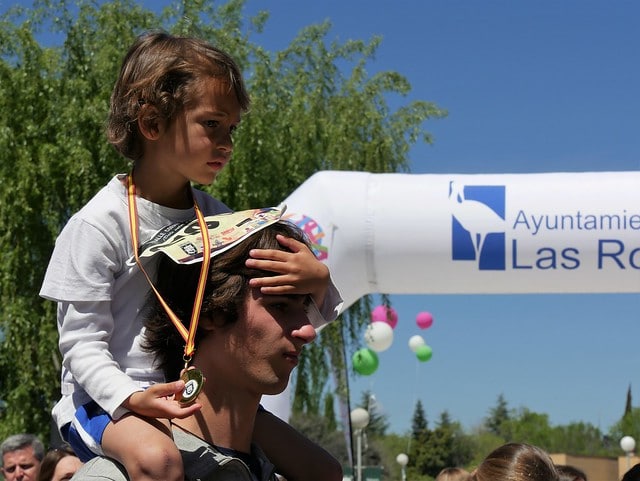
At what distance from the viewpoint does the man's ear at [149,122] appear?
2.21 metres

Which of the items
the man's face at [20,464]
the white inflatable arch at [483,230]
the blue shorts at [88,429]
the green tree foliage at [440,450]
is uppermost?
the white inflatable arch at [483,230]

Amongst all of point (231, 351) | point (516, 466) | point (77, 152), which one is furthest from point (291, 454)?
point (77, 152)

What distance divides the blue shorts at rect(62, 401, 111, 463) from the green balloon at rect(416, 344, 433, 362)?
57.3ft

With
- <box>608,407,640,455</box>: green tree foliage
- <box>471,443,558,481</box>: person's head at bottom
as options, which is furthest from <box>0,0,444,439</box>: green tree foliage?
<box>608,407,640,455</box>: green tree foliage

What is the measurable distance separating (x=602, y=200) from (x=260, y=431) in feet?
15.1

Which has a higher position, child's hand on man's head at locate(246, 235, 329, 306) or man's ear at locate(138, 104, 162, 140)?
man's ear at locate(138, 104, 162, 140)

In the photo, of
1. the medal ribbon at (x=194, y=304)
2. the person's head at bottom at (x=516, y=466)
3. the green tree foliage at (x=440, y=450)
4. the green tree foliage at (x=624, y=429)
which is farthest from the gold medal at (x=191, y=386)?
the green tree foliage at (x=440, y=450)

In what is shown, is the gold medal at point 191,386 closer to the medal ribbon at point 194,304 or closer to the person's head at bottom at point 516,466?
the medal ribbon at point 194,304

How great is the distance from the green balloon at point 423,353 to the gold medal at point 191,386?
1774 cm

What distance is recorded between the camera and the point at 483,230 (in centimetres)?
651

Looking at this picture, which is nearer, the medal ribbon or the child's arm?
the medal ribbon

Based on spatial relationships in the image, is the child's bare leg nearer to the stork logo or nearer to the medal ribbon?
the medal ribbon

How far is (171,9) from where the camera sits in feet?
46.6

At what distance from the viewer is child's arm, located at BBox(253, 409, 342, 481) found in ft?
7.39
